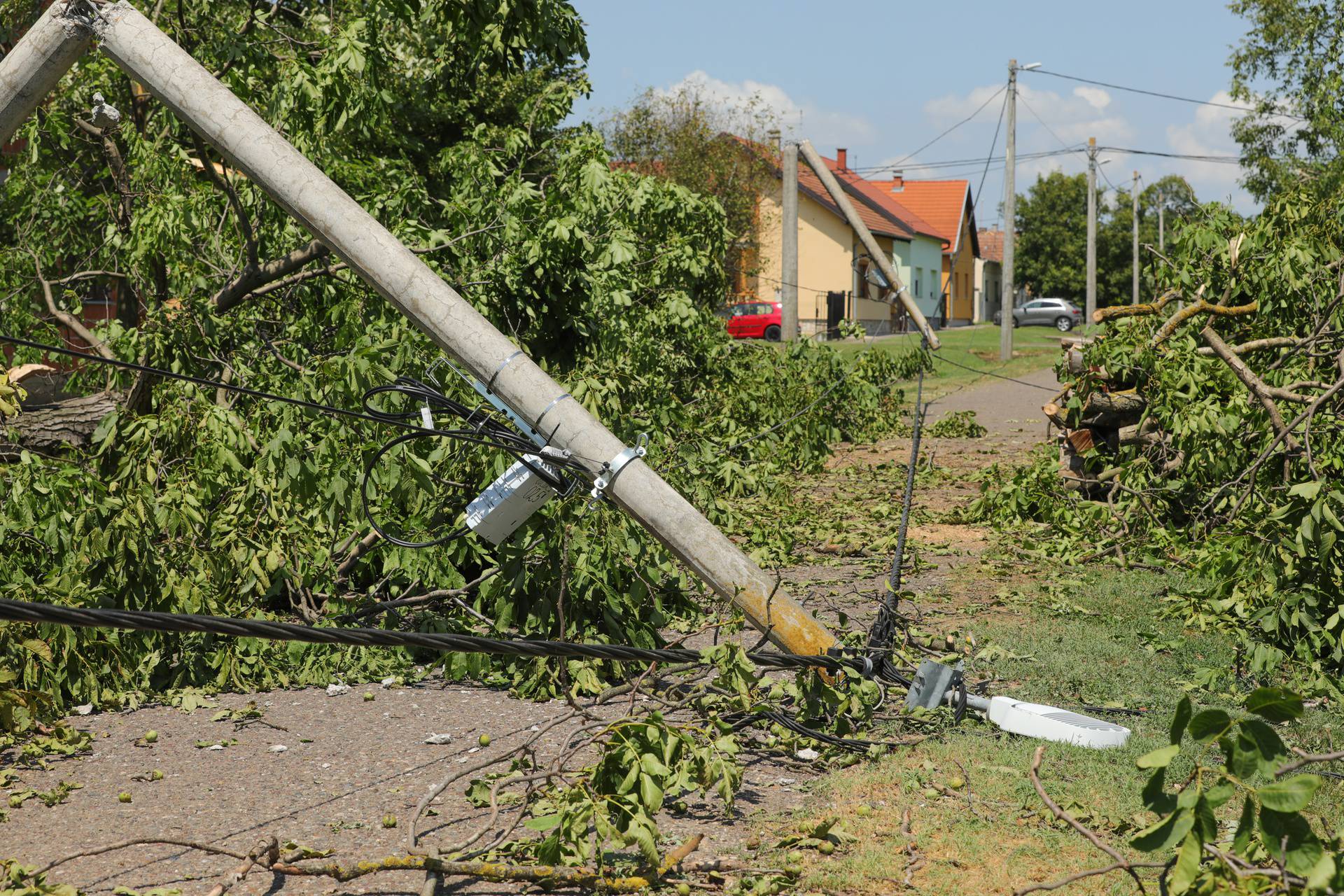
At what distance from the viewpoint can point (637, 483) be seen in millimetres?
4070

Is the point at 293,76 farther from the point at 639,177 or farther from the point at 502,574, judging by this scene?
the point at 639,177

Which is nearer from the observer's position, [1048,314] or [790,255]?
[790,255]

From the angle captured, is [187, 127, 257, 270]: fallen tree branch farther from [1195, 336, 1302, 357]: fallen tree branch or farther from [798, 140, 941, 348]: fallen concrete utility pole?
[1195, 336, 1302, 357]: fallen tree branch

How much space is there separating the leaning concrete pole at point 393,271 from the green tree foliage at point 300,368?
1.02m

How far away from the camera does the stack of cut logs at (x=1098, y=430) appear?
8.99 m

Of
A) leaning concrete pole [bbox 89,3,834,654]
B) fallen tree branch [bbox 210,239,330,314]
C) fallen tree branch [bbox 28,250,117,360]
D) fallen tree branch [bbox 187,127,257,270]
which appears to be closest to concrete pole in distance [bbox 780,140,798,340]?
fallen tree branch [bbox 28,250,117,360]

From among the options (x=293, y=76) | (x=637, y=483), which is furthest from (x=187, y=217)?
(x=637, y=483)

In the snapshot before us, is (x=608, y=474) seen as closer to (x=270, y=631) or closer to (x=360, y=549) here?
(x=270, y=631)

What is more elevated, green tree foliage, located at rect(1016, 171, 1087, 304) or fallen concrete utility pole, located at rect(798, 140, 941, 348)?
green tree foliage, located at rect(1016, 171, 1087, 304)

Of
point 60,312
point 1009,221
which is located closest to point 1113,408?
point 60,312

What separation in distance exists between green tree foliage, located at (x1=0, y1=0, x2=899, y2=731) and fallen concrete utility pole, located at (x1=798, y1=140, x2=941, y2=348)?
1707mm

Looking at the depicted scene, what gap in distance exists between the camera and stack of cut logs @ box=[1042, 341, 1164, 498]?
899 centimetres

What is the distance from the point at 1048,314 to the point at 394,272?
55524mm

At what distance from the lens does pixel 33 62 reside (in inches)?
157
